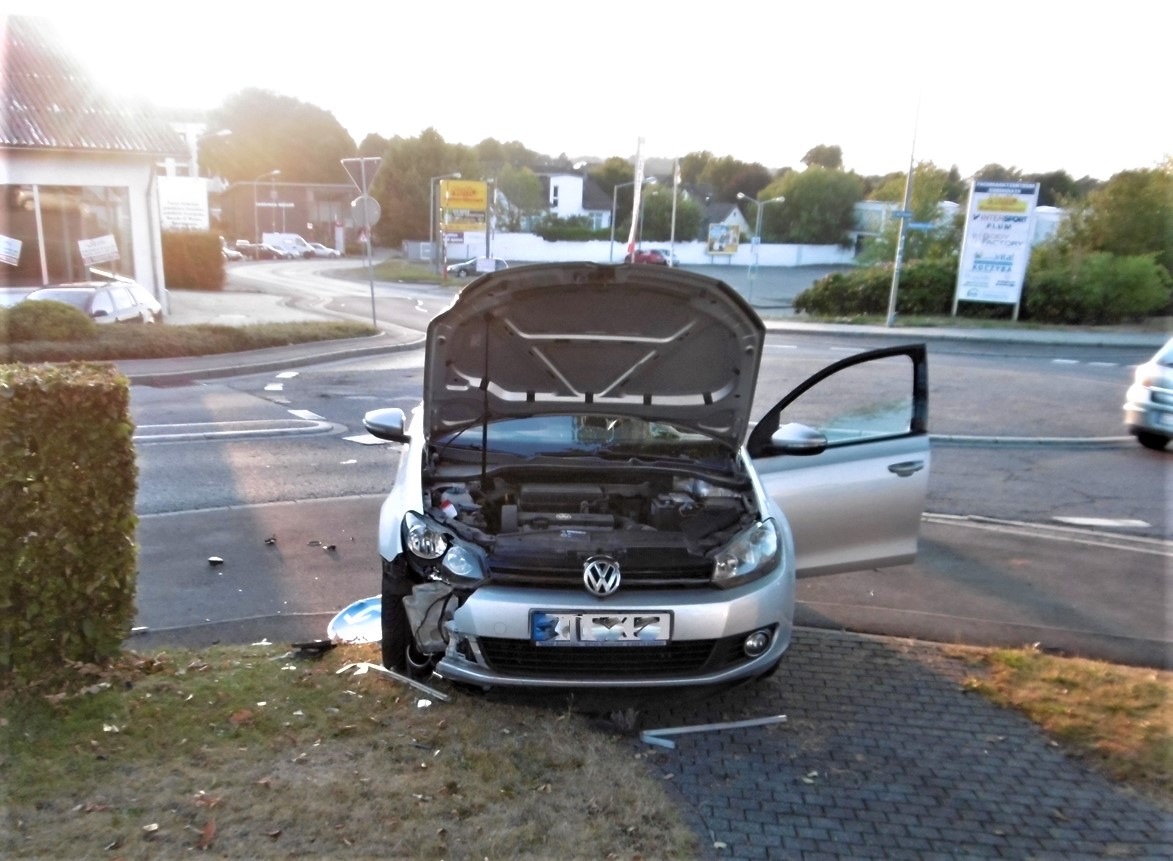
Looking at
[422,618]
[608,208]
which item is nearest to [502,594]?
[422,618]

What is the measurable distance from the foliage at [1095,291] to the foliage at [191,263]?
2849 cm

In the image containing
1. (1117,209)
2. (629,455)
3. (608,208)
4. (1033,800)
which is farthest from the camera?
(608,208)

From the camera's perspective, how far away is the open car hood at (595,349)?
442 cm

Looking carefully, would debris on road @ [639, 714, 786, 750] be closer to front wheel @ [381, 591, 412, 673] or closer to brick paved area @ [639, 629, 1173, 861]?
brick paved area @ [639, 629, 1173, 861]

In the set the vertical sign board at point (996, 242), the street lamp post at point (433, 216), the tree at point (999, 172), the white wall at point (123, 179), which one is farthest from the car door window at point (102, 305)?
the tree at point (999, 172)

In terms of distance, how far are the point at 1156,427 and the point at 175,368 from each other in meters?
13.9

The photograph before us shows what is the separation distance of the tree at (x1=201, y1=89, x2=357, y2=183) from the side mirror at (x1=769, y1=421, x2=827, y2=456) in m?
91.6

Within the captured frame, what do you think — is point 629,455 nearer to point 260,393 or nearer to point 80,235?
point 260,393

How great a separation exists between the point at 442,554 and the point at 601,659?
79 centimetres

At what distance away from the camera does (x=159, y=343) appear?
53.6 feet

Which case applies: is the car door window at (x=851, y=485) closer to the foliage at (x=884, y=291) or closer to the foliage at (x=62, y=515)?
the foliage at (x=62, y=515)

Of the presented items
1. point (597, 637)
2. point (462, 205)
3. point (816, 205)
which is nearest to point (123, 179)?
point (597, 637)

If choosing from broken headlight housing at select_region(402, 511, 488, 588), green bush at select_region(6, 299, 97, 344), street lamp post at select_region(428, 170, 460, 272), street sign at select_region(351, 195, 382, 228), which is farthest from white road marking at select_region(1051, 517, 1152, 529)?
street lamp post at select_region(428, 170, 460, 272)

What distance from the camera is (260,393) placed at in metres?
13.6
